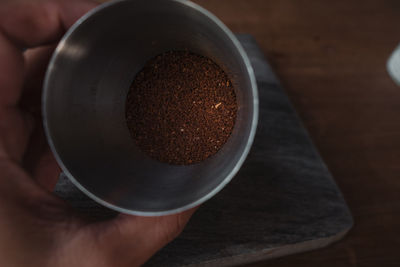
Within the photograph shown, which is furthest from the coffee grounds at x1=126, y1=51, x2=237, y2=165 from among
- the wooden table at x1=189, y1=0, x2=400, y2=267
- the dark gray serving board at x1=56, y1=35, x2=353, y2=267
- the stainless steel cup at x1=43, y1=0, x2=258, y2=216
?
the wooden table at x1=189, y1=0, x2=400, y2=267

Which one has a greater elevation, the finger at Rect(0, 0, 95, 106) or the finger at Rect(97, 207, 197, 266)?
the finger at Rect(0, 0, 95, 106)

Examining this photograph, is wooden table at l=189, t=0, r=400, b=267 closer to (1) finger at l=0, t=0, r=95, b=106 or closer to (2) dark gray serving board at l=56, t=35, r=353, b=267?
(2) dark gray serving board at l=56, t=35, r=353, b=267

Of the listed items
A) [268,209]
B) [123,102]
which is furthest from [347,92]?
[123,102]

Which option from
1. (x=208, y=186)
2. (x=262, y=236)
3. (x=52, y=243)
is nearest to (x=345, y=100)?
(x=262, y=236)

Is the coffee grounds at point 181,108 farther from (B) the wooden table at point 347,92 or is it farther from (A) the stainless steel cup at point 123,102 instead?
(B) the wooden table at point 347,92

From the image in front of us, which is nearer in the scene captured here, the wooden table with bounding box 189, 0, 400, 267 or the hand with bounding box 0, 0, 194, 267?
the hand with bounding box 0, 0, 194, 267

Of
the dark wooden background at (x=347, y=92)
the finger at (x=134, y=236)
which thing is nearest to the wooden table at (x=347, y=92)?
the dark wooden background at (x=347, y=92)
